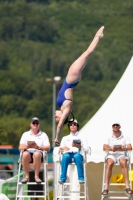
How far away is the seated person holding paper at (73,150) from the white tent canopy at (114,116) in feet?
3.37

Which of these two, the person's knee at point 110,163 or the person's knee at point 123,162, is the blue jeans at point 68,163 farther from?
the person's knee at point 123,162

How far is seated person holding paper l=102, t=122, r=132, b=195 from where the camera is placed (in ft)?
43.5

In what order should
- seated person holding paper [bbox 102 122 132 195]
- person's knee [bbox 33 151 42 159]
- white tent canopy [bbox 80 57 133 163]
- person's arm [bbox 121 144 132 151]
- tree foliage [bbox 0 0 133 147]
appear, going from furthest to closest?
tree foliage [bbox 0 0 133 147] → white tent canopy [bbox 80 57 133 163] → person's arm [bbox 121 144 132 151] → person's knee [bbox 33 151 42 159] → seated person holding paper [bbox 102 122 132 195]

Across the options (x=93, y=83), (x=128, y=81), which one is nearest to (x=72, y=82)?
(x=128, y=81)

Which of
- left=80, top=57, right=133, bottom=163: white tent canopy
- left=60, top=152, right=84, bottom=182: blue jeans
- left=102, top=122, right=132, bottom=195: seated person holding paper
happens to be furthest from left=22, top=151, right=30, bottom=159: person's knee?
left=80, top=57, right=133, bottom=163: white tent canopy

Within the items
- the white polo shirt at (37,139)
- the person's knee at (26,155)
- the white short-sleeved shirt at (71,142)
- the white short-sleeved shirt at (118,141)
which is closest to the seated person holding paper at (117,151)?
the white short-sleeved shirt at (118,141)

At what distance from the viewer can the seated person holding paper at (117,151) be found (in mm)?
13273

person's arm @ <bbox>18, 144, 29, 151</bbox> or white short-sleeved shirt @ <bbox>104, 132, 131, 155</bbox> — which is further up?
white short-sleeved shirt @ <bbox>104, 132, 131, 155</bbox>

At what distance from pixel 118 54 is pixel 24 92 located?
28.6 metres

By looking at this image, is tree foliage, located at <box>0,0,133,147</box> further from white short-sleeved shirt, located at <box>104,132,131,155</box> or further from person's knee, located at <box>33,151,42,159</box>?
person's knee, located at <box>33,151,42,159</box>

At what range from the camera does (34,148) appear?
536 inches

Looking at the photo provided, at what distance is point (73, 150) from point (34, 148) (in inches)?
28.1

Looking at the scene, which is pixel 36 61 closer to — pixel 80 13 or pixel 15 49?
pixel 15 49

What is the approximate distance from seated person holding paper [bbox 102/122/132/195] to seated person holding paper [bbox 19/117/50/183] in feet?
3.75
